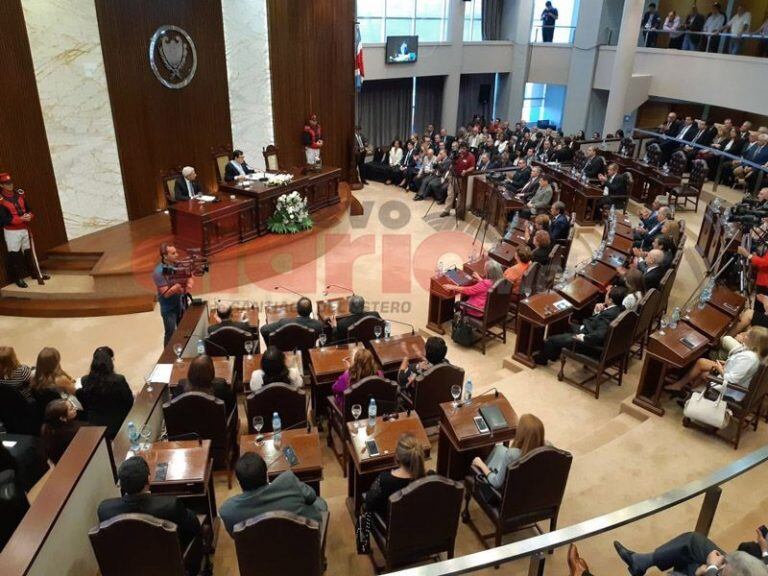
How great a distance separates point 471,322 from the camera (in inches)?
254

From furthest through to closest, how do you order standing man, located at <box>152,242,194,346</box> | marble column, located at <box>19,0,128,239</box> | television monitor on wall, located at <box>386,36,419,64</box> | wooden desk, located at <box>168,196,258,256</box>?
television monitor on wall, located at <box>386,36,419,64</box>, wooden desk, located at <box>168,196,258,256</box>, marble column, located at <box>19,0,128,239</box>, standing man, located at <box>152,242,194,346</box>

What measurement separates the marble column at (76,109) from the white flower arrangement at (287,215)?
7.74 ft

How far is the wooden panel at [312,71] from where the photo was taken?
11.0 metres

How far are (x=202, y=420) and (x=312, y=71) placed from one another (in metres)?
9.42

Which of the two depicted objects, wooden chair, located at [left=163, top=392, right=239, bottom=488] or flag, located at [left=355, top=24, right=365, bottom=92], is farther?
flag, located at [left=355, top=24, right=365, bottom=92]

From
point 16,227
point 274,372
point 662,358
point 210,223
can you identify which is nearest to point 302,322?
point 274,372

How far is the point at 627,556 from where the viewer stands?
125 inches

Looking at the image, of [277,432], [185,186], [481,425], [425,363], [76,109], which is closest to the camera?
[277,432]

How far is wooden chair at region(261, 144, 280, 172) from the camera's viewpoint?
11.1m

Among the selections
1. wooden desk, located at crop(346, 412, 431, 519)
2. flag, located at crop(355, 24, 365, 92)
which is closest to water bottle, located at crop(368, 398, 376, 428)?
wooden desk, located at crop(346, 412, 431, 519)

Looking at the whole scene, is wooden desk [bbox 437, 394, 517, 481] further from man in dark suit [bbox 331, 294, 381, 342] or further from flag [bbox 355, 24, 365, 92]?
flag [bbox 355, 24, 365, 92]

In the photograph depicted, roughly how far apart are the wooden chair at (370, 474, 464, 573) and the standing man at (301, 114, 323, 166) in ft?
30.8

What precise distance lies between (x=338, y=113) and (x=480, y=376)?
27.4ft

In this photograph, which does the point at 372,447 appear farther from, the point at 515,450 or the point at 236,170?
the point at 236,170
